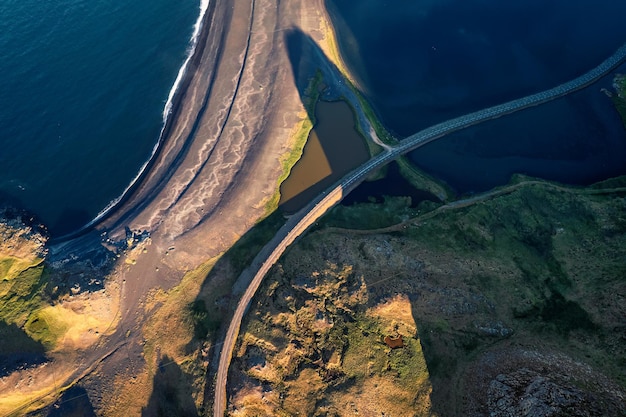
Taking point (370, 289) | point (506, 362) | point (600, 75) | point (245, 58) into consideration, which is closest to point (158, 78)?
point (245, 58)

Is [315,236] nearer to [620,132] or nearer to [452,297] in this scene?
[452,297]

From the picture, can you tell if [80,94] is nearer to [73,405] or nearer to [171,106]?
[171,106]

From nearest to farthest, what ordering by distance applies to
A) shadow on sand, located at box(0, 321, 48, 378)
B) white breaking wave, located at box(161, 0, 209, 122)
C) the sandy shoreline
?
shadow on sand, located at box(0, 321, 48, 378), the sandy shoreline, white breaking wave, located at box(161, 0, 209, 122)

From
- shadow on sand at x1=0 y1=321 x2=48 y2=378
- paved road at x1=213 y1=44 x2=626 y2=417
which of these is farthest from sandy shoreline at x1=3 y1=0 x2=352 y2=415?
paved road at x1=213 y1=44 x2=626 y2=417

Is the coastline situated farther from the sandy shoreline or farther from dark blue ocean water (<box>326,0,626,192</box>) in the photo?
dark blue ocean water (<box>326,0,626,192</box>)

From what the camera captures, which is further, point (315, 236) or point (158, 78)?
point (158, 78)
